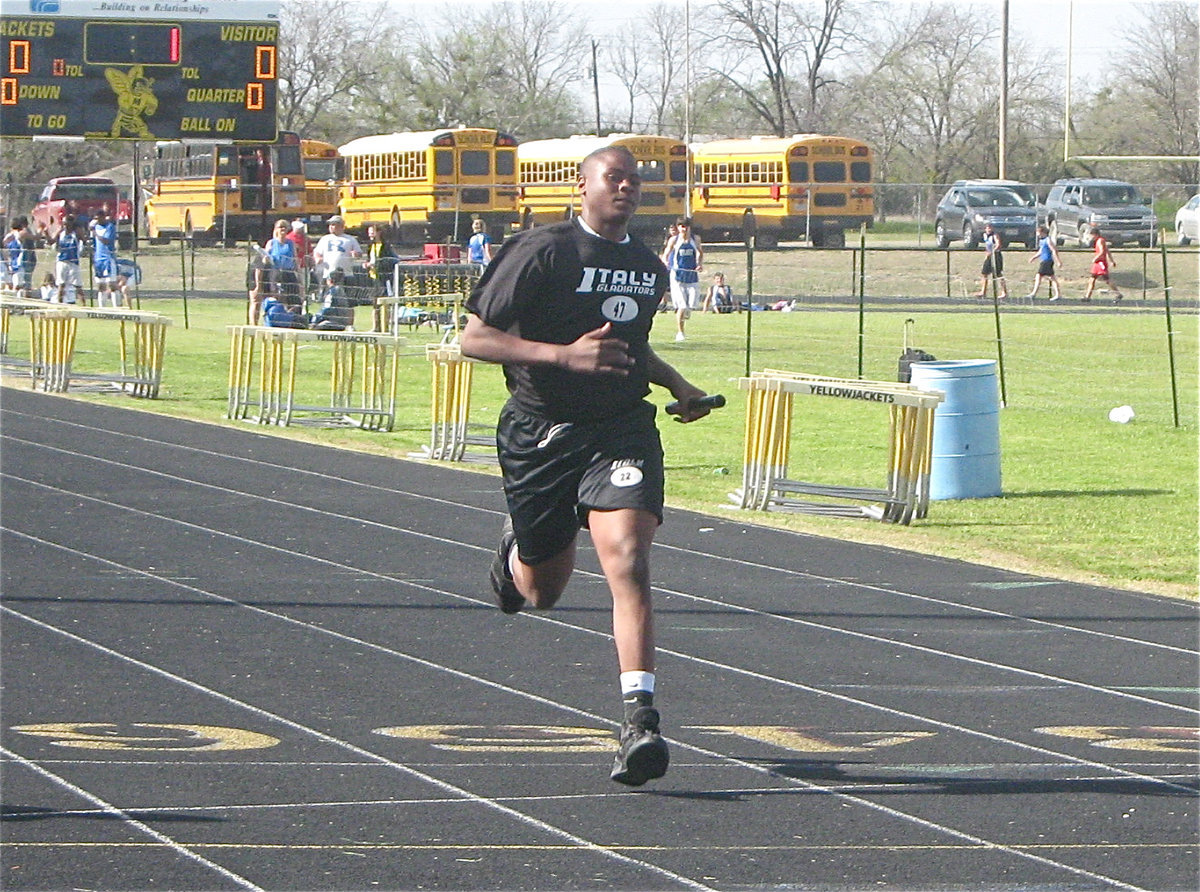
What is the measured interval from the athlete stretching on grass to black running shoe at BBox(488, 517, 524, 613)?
0.45m

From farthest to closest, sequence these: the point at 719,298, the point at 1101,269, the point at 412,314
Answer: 1. the point at 1101,269
2. the point at 719,298
3. the point at 412,314

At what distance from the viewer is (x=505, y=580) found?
654 centimetres

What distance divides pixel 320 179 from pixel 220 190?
487cm

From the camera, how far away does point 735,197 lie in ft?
168

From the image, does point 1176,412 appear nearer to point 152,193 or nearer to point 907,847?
point 907,847

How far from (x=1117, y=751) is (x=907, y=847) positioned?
154cm

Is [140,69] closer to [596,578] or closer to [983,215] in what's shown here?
[596,578]

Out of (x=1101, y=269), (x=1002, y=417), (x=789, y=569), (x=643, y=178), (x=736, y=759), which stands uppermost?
(x=643, y=178)

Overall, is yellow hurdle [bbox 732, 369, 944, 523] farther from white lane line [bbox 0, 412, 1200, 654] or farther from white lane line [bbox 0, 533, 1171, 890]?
white lane line [bbox 0, 533, 1171, 890]

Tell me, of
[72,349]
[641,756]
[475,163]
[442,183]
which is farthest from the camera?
[475,163]

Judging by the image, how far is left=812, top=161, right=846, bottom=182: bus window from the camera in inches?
2002

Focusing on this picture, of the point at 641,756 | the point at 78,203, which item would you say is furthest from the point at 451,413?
the point at 78,203

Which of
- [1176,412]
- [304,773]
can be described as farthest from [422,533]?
[1176,412]

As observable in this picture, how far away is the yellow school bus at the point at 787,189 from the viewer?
1971 inches
